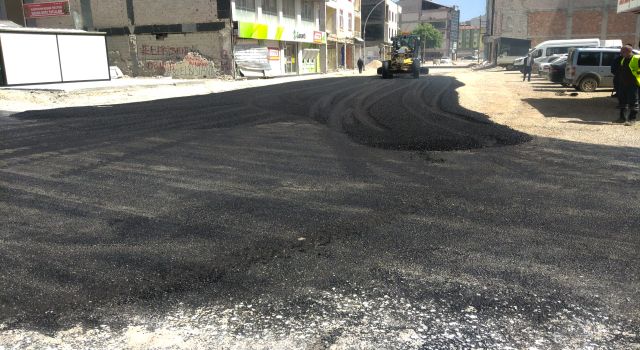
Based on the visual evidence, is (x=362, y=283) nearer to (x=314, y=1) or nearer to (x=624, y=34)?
(x=314, y=1)

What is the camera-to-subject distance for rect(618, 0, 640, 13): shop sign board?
14375mm

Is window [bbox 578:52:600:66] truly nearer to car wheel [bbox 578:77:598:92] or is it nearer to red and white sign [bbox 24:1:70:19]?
car wheel [bbox 578:77:598:92]

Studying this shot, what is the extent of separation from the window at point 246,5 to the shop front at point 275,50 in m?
1.17

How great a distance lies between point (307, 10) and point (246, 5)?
12.6 m

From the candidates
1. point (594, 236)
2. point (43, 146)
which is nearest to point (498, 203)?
point (594, 236)

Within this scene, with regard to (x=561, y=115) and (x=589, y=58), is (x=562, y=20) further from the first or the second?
(x=561, y=115)

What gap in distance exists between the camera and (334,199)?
538 cm

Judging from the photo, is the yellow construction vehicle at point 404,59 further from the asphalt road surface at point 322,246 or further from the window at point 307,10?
the asphalt road surface at point 322,246

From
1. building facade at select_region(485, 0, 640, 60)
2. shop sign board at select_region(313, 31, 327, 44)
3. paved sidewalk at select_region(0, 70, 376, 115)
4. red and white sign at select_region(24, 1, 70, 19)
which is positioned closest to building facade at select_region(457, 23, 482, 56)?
building facade at select_region(485, 0, 640, 60)

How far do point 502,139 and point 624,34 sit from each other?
56789mm

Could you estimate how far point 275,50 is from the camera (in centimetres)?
3847

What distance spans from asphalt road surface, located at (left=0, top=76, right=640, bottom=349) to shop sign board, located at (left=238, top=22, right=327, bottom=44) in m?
26.4

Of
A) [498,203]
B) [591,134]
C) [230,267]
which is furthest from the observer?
[591,134]

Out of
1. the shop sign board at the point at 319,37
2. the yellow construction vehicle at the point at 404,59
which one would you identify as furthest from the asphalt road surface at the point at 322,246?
the shop sign board at the point at 319,37
